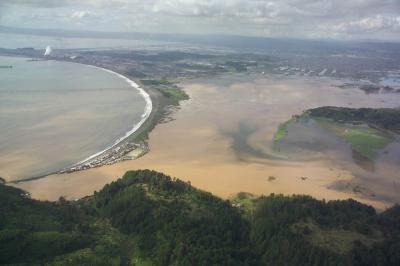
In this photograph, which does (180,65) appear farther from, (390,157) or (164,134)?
(390,157)

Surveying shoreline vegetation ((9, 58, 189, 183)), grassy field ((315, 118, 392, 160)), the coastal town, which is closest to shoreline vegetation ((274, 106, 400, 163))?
grassy field ((315, 118, 392, 160))

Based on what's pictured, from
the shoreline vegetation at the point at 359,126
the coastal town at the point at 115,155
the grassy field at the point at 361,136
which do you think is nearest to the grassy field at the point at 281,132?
the shoreline vegetation at the point at 359,126

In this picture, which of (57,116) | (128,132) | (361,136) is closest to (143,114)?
(128,132)

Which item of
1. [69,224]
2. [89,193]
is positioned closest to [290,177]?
[89,193]

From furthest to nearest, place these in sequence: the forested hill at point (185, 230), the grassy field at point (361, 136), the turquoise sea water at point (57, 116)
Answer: the grassy field at point (361, 136) → the turquoise sea water at point (57, 116) → the forested hill at point (185, 230)

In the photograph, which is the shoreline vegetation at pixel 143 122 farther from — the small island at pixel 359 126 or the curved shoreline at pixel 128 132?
the small island at pixel 359 126

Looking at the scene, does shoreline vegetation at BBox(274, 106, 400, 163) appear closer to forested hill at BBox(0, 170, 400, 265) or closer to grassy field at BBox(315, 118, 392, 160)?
grassy field at BBox(315, 118, 392, 160)

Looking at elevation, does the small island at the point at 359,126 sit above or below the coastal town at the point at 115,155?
above
